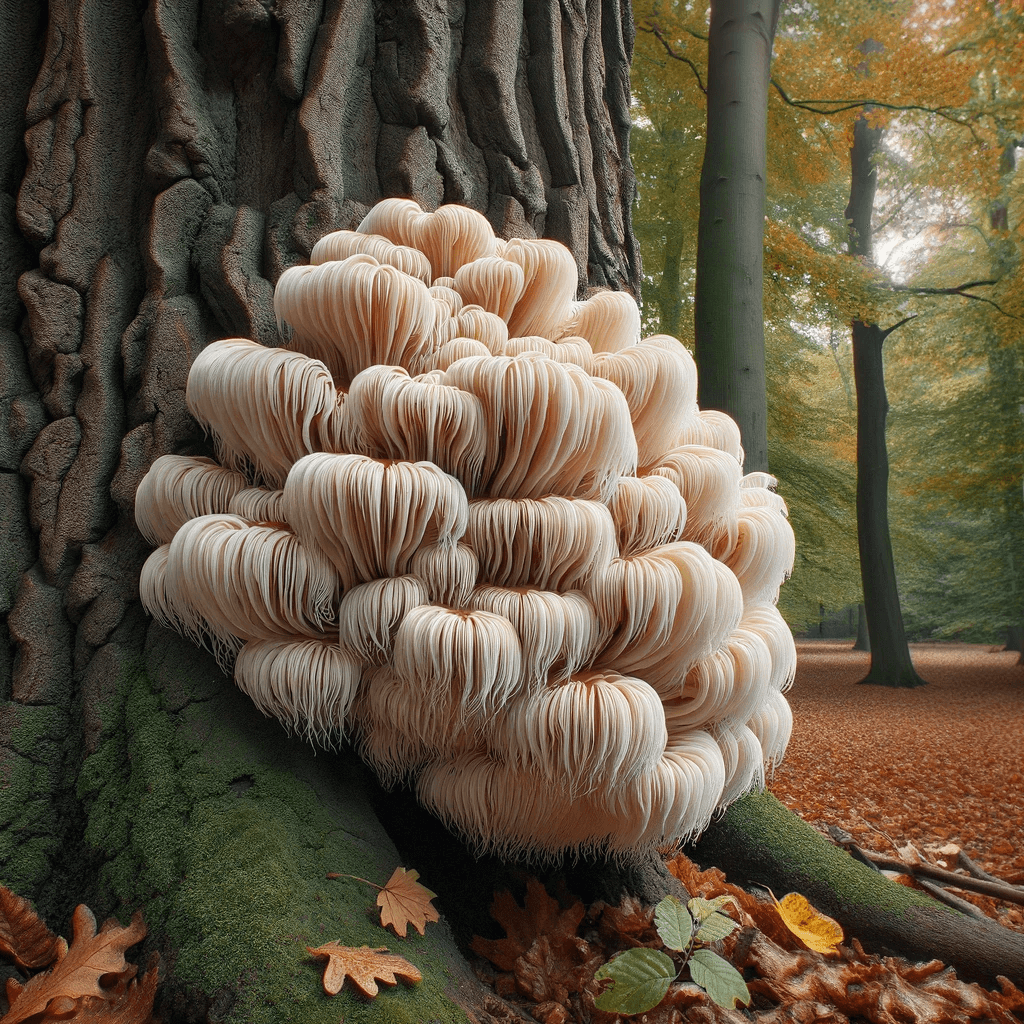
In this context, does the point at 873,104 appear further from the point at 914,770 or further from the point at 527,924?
the point at 527,924

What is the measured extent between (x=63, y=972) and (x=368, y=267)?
1432mm

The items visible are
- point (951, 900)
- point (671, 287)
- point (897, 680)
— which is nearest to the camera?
point (951, 900)

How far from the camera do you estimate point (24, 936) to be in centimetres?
125

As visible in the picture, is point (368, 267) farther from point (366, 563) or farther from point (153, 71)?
point (153, 71)

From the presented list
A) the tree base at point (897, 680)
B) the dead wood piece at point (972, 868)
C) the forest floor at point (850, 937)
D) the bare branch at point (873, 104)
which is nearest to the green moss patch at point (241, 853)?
the forest floor at point (850, 937)

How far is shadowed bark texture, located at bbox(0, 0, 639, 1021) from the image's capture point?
1.30 metres

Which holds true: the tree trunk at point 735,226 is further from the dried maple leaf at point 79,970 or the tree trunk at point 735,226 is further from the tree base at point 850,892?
the dried maple leaf at point 79,970

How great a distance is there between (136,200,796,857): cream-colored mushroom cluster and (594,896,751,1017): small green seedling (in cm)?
19

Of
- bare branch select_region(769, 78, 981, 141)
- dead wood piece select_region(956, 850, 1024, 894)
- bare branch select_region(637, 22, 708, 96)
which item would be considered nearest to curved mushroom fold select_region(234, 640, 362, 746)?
dead wood piece select_region(956, 850, 1024, 894)

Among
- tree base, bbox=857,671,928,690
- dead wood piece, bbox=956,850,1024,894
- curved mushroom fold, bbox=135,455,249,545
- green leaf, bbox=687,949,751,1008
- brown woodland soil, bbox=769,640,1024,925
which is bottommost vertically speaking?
tree base, bbox=857,671,928,690

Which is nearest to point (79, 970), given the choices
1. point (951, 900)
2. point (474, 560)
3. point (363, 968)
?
point (363, 968)

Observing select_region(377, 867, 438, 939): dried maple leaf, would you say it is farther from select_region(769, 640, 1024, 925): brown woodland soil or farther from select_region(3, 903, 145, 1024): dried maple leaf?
select_region(769, 640, 1024, 925): brown woodland soil

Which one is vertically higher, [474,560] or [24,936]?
[474,560]

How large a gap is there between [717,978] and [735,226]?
4.43 metres
